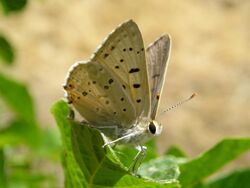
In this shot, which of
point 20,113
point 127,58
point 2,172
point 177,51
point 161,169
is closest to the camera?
point 161,169

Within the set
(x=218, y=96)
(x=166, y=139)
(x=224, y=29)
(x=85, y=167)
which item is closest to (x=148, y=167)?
(x=85, y=167)

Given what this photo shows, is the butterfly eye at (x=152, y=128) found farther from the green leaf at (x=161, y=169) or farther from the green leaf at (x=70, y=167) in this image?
the green leaf at (x=70, y=167)

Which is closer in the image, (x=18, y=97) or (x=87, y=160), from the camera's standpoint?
(x=87, y=160)

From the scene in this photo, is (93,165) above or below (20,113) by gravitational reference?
below

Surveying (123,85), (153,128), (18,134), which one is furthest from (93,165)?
(18,134)

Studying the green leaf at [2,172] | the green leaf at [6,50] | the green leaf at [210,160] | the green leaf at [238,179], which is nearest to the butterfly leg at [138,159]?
the green leaf at [210,160]

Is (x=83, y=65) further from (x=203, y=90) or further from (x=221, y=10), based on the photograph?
(x=221, y=10)

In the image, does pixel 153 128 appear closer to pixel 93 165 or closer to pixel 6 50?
pixel 93 165

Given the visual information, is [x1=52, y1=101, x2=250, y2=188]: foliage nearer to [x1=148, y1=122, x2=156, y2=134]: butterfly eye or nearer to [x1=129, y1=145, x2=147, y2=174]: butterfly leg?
[x1=129, y1=145, x2=147, y2=174]: butterfly leg
